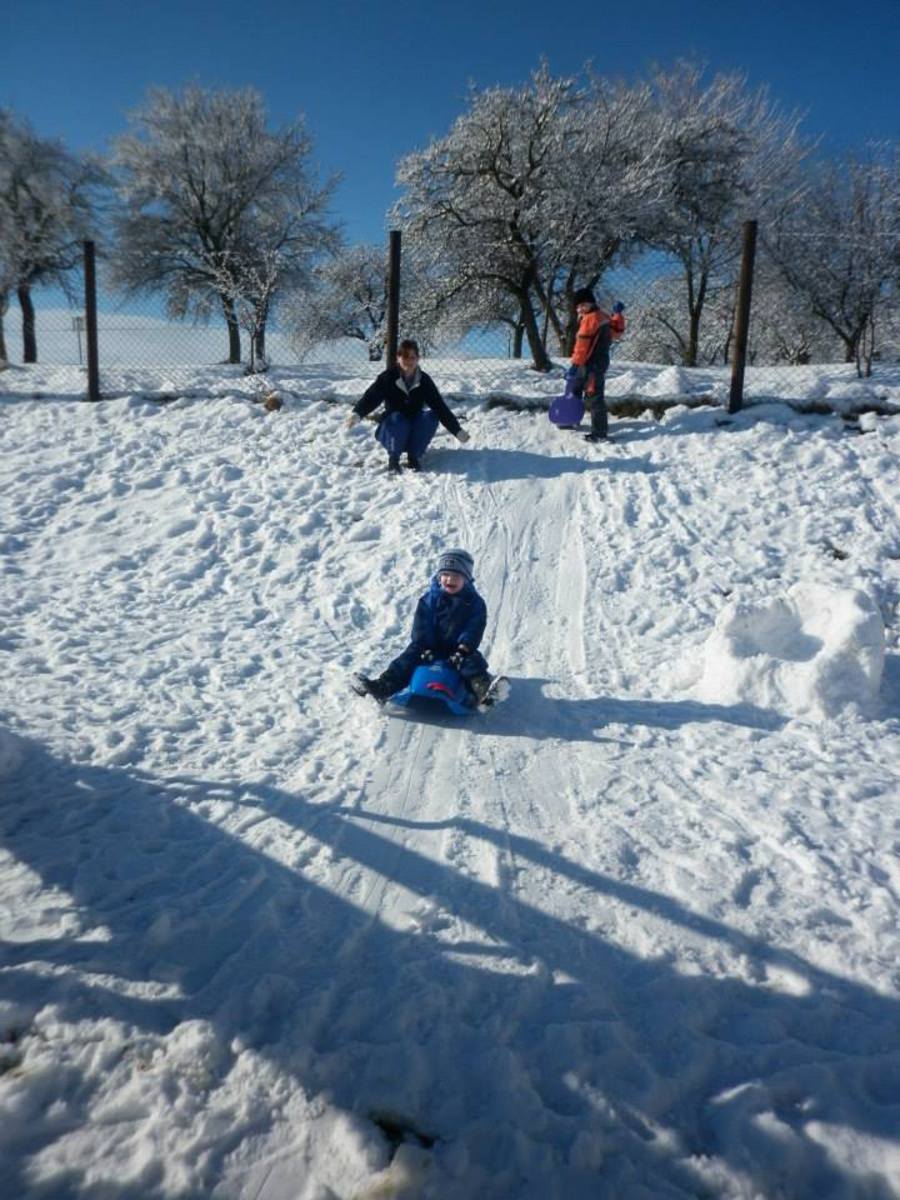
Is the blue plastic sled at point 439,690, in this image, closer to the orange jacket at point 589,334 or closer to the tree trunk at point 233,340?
the orange jacket at point 589,334

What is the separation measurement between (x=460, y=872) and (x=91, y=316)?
31.6 feet

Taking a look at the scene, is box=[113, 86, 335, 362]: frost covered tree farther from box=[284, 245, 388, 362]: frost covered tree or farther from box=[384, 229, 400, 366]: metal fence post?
box=[384, 229, 400, 366]: metal fence post

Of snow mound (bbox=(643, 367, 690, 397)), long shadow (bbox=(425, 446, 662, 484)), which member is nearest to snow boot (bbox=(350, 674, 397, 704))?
long shadow (bbox=(425, 446, 662, 484))

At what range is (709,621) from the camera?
5.18m

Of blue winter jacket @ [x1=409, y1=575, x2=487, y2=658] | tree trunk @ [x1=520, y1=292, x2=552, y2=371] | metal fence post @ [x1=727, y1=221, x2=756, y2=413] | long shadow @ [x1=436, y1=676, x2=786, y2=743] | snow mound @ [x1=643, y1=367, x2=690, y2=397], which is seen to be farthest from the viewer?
tree trunk @ [x1=520, y1=292, x2=552, y2=371]

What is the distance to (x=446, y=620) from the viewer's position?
14.2ft

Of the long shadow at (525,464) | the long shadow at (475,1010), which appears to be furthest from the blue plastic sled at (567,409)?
the long shadow at (475,1010)

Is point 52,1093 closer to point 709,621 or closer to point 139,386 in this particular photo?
point 709,621

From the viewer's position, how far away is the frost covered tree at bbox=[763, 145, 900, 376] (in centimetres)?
1277

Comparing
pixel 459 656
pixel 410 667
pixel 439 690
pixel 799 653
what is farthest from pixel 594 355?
pixel 439 690

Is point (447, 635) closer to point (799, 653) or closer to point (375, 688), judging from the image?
point (375, 688)

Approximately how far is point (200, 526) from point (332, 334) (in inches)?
831

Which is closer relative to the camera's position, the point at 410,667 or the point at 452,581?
the point at 410,667

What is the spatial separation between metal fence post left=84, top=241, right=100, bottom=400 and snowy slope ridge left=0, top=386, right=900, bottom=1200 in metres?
4.39
